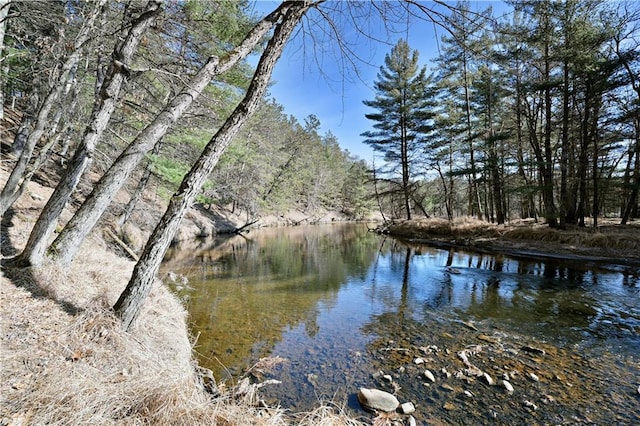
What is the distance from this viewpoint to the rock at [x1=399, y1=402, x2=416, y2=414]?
9.70ft

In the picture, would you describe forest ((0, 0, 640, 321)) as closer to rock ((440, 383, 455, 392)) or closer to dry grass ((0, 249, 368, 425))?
dry grass ((0, 249, 368, 425))

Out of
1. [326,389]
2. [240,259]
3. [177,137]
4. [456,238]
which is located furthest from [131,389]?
[456,238]

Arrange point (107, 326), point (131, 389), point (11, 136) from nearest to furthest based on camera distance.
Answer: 1. point (131, 389)
2. point (107, 326)
3. point (11, 136)

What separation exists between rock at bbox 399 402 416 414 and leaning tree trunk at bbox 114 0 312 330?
2.91 metres

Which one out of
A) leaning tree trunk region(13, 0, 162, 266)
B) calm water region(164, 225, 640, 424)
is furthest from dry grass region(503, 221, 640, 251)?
leaning tree trunk region(13, 0, 162, 266)

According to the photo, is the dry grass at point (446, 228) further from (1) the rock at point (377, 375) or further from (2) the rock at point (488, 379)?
(1) the rock at point (377, 375)

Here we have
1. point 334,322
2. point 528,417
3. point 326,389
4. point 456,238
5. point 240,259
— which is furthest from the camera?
point 456,238

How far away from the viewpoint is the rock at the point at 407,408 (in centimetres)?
296

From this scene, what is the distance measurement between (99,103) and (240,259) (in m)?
8.40

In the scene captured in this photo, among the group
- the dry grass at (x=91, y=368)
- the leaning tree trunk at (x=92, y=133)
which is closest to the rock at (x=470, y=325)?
the dry grass at (x=91, y=368)

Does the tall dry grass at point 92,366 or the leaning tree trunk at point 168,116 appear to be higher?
the leaning tree trunk at point 168,116

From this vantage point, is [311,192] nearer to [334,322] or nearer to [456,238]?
[456,238]

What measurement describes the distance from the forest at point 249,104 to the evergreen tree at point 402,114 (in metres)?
0.10

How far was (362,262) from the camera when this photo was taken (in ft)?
37.4
